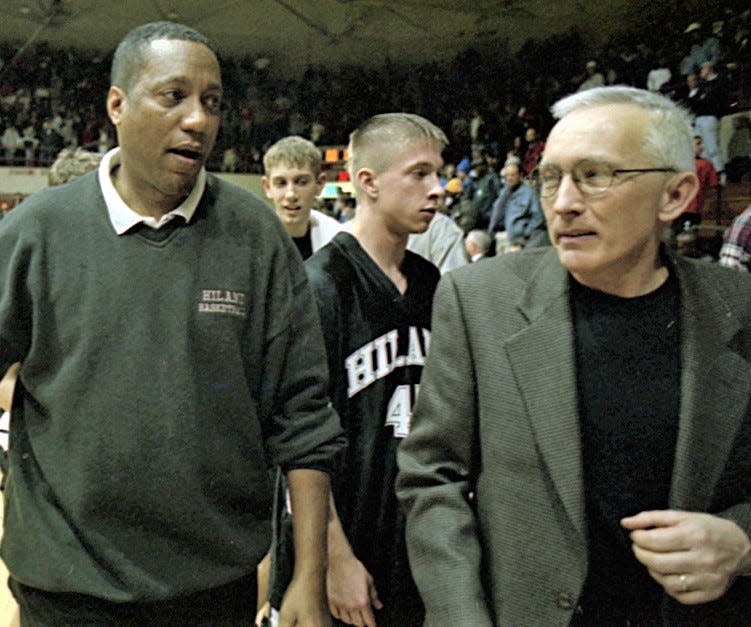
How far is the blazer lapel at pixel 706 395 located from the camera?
125cm

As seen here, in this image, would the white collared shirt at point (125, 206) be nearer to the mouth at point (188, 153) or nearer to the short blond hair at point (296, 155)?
the mouth at point (188, 153)

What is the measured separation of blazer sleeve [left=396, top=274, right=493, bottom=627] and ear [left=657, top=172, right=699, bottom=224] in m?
0.39

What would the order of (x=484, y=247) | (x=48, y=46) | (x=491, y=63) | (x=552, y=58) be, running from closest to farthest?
(x=484, y=247), (x=552, y=58), (x=491, y=63), (x=48, y=46)

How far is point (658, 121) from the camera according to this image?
1345 millimetres

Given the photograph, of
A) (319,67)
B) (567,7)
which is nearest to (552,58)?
(567,7)

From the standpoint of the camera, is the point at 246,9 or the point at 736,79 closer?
the point at 736,79

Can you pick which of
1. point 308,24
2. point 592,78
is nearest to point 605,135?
point 592,78

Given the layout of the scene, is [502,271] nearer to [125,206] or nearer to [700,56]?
[125,206]

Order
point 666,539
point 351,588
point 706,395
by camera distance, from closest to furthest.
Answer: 1. point 666,539
2. point 706,395
3. point 351,588

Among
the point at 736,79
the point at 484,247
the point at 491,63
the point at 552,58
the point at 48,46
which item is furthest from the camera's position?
the point at 48,46

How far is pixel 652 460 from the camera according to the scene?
1.28m

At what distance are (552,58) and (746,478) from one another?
16140 millimetres

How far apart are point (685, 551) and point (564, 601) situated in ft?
0.67

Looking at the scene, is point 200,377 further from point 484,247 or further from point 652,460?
point 484,247
